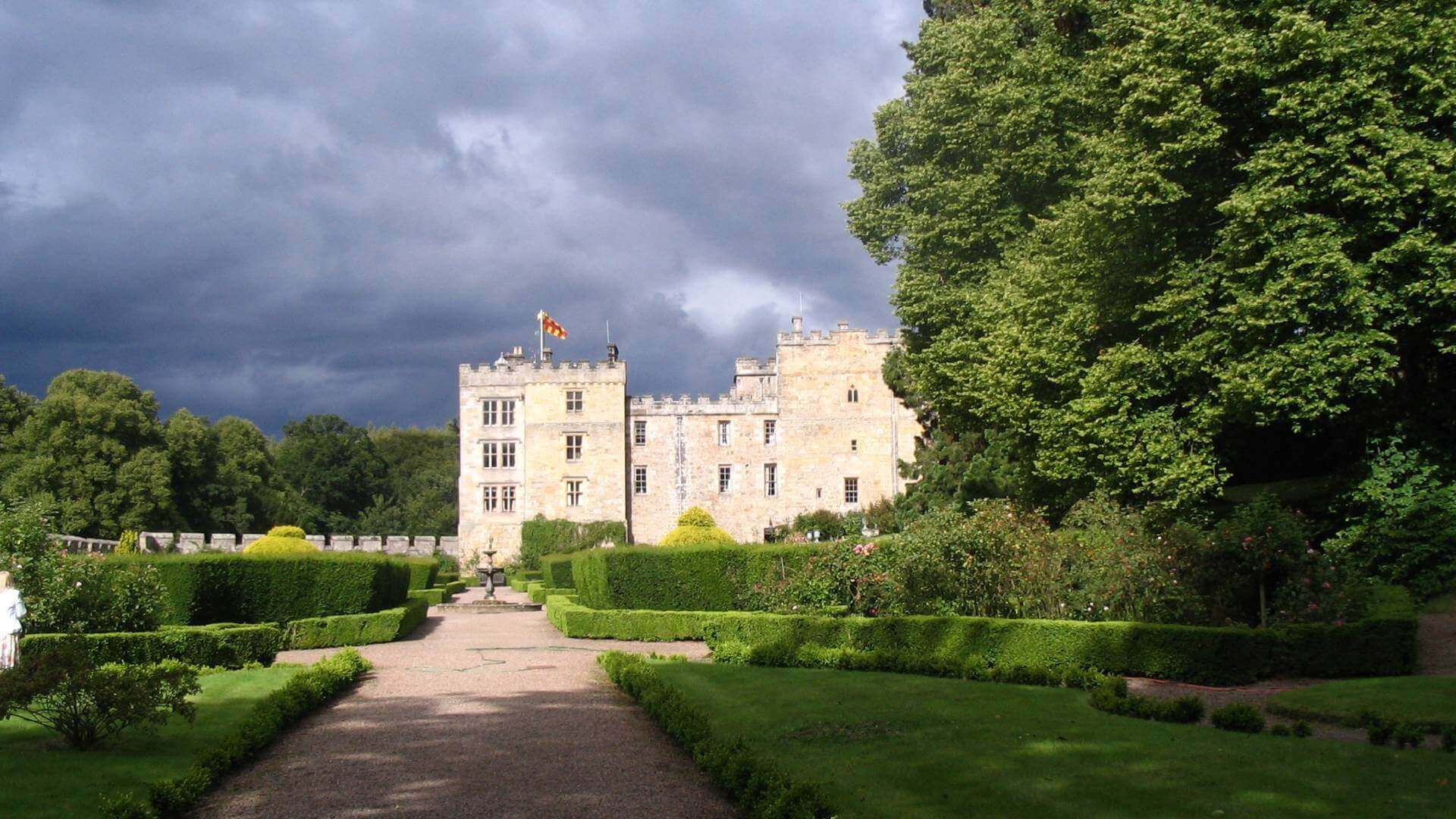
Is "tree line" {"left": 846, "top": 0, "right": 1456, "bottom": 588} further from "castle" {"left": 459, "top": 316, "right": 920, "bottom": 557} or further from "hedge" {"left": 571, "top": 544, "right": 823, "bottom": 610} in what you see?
"castle" {"left": 459, "top": 316, "right": 920, "bottom": 557}

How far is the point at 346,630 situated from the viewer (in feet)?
61.8

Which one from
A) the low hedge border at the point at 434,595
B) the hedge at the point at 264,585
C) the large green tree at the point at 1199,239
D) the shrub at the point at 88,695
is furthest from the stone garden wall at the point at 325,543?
the shrub at the point at 88,695

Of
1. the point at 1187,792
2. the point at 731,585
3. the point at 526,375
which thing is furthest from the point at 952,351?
the point at 526,375

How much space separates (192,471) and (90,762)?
47562mm

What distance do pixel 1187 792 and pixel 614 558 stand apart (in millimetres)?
14271

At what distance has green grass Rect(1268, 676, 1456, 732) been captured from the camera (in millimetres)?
9078

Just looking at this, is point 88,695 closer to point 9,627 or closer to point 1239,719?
point 9,627

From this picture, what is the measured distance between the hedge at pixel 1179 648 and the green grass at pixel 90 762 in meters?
6.67

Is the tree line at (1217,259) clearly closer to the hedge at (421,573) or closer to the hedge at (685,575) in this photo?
the hedge at (685,575)

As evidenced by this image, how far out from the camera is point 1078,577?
1464cm

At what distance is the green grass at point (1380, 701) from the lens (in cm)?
908

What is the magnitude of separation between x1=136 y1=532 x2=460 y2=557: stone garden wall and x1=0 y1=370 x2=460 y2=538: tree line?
74.6 inches

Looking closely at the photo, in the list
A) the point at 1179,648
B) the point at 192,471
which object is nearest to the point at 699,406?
the point at 192,471

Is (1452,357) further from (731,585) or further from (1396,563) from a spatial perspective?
(731,585)
